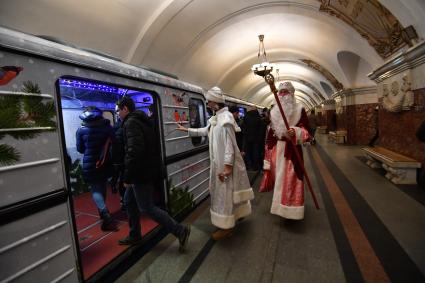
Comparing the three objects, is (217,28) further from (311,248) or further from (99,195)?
(311,248)

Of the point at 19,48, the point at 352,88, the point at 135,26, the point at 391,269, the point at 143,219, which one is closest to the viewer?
the point at 19,48

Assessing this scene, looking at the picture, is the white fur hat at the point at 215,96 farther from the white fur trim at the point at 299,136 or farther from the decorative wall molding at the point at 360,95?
the decorative wall molding at the point at 360,95

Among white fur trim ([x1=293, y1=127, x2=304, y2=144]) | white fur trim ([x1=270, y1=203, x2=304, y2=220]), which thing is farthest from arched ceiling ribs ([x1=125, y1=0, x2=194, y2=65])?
white fur trim ([x1=270, y1=203, x2=304, y2=220])

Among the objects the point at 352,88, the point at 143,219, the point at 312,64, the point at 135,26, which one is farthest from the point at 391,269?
the point at 312,64

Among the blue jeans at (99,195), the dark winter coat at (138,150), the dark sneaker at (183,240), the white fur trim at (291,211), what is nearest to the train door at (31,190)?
the dark winter coat at (138,150)

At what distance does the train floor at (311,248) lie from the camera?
253cm

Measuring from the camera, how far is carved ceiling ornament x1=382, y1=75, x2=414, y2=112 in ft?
18.9

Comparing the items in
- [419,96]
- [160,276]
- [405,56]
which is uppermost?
[405,56]

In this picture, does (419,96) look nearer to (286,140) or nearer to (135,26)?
(286,140)

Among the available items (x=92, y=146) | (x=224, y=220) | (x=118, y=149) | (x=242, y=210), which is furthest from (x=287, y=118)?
(x=92, y=146)

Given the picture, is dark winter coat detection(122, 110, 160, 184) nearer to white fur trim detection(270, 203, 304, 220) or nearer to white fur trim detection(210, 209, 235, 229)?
white fur trim detection(210, 209, 235, 229)

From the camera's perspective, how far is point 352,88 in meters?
12.5

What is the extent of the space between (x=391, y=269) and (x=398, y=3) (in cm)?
498

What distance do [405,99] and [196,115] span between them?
4892 mm
